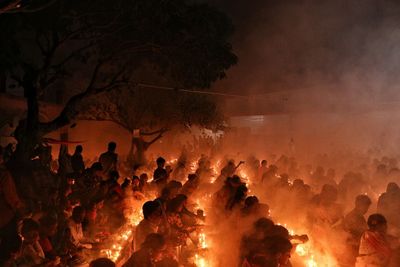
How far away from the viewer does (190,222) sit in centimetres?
627

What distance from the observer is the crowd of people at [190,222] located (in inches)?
172

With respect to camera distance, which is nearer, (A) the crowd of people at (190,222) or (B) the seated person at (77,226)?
(A) the crowd of people at (190,222)

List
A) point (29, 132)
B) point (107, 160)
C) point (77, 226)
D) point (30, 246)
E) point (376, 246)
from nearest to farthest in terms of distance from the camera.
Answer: point (376, 246) < point (30, 246) < point (77, 226) < point (29, 132) < point (107, 160)

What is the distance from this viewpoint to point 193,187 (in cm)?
774

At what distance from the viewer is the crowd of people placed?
4.36 meters

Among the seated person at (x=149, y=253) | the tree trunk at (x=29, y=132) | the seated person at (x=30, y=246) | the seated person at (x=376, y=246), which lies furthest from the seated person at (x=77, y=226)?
the seated person at (x=376, y=246)

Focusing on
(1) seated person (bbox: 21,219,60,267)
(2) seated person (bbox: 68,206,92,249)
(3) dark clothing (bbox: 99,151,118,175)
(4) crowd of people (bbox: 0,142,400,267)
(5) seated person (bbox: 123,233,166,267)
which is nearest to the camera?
(5) seated person (bbox: 123,233,166,267)

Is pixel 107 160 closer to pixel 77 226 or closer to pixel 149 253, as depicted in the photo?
pixel 77 226

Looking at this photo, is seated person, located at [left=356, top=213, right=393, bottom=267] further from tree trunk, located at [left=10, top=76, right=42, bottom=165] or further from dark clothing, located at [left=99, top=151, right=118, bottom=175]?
tree trunk, located at [left=10, top=76, right=42, bottom=165]

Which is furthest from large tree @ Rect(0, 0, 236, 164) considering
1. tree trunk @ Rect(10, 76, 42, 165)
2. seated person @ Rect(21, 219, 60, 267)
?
seated person @ Rect(21, 219, 60, 267)

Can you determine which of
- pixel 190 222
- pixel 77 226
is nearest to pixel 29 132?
pixel 77 226

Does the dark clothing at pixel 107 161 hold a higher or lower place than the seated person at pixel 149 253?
higher

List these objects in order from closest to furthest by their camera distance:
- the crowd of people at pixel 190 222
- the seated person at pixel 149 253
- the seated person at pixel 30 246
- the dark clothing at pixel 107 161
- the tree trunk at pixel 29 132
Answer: the seated person at pixel 149 253
the crowd of people at pixel 190 222
the seated person at pixel 30 246
the tree trunk at pixel 29 132
the dark clothing at pixel 107 161

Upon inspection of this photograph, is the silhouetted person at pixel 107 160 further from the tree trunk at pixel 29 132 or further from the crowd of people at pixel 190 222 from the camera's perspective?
the tree trunk at pixel 29 132
